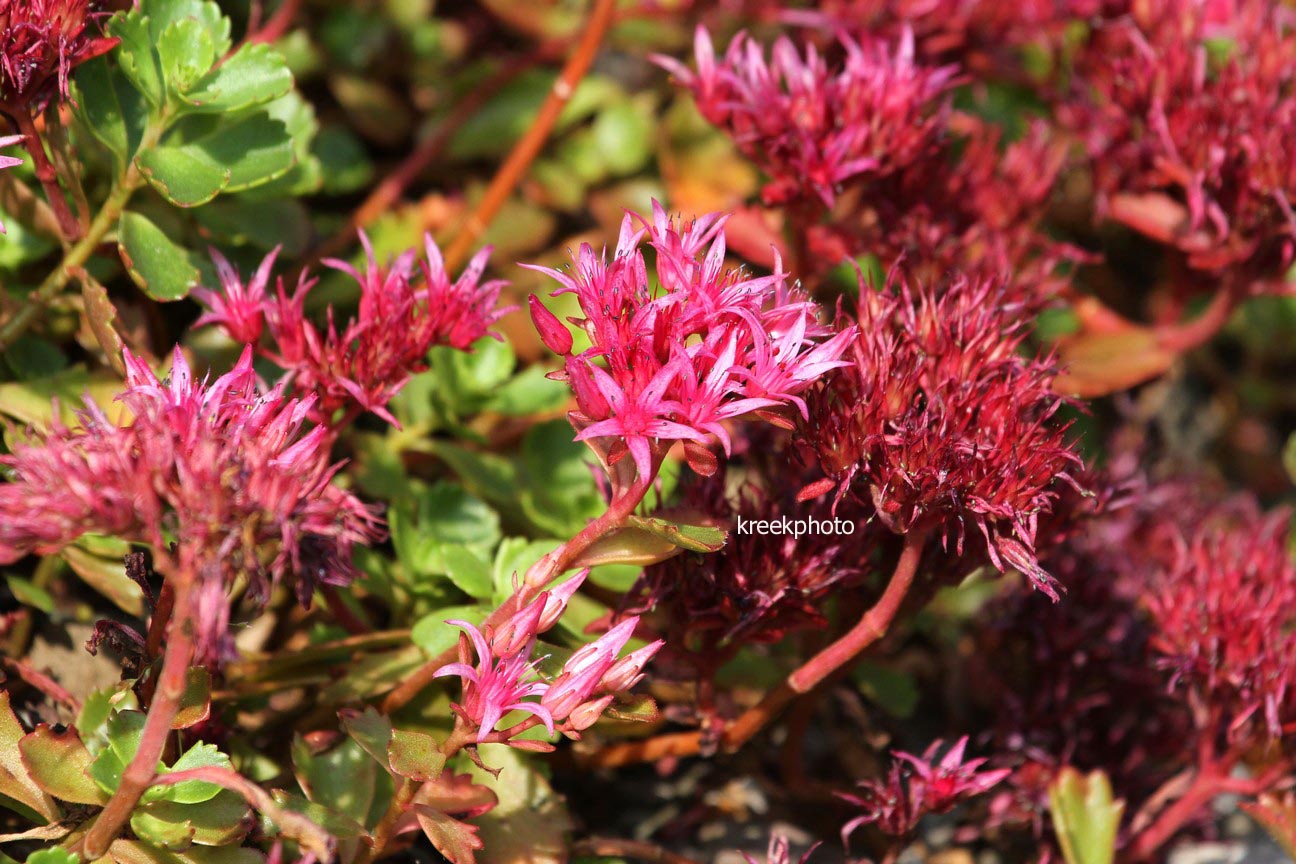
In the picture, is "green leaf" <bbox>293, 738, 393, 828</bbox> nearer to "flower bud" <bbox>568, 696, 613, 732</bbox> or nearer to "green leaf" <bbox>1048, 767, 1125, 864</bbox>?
"flower bud" <bbox>568, 696, 613, 732</bbox>

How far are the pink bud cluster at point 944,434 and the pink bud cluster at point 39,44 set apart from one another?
826mm

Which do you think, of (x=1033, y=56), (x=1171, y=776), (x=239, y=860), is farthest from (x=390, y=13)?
(x=1171, y=776)

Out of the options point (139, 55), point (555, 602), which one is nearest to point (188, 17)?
point (139, 55)

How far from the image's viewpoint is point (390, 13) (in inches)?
87.2

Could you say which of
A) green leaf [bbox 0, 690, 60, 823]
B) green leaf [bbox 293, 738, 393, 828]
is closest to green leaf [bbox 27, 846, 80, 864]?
green leaf [bbox 0, 690, 60, 823]

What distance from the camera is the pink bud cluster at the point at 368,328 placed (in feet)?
4.18

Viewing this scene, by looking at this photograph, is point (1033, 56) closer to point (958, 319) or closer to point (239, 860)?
point (958, 319)

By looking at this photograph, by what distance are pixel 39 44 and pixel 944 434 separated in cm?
96

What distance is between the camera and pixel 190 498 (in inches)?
37.0

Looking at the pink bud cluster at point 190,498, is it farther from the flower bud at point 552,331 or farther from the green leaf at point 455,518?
the green leaf at point 455,518

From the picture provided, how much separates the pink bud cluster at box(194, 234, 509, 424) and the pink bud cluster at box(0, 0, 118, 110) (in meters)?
0.27

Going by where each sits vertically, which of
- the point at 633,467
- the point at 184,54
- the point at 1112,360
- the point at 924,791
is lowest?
the point at 924,791

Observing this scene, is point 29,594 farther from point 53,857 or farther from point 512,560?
point 512,560

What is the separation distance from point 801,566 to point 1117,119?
38.5 inches
